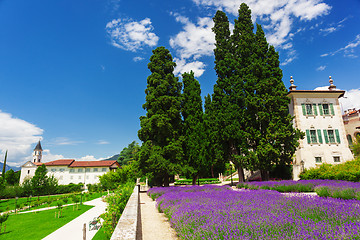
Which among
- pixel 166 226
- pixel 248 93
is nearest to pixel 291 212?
pixel 166 226

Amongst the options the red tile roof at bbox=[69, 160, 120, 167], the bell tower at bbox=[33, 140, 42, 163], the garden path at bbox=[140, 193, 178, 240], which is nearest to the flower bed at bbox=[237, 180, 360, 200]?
the garden path at bbox=[140, 193, 178, 240]

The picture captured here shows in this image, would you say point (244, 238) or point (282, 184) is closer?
point (244, 238)

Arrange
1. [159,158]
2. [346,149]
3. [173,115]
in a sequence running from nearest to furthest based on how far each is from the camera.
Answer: [159,158]
[173,115]
[346,149]

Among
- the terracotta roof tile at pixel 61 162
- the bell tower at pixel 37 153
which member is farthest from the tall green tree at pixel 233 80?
the bell tower at pixel 37 153

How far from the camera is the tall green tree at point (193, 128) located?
19.1 metres

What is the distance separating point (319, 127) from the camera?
23500 millimetres

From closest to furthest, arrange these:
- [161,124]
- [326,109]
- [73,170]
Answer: [161,124] → [326,109] → [73,170]

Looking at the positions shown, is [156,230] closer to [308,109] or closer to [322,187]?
[322,187]

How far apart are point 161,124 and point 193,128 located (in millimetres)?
3595

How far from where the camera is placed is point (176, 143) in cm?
1898

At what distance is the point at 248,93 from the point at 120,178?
100ft

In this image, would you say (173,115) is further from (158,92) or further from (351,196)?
(351,196)

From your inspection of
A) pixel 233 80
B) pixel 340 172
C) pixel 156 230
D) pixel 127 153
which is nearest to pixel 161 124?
pixel 233 80

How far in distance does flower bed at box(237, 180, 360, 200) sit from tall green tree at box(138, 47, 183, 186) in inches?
286
